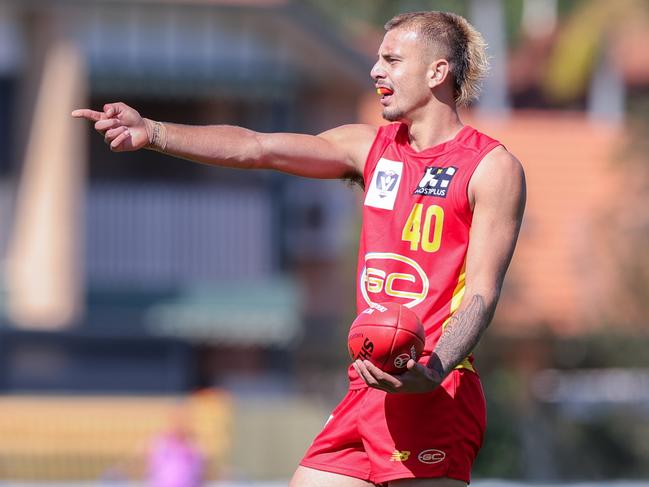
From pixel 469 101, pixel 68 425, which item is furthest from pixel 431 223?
pixel 68 425

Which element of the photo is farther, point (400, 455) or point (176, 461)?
point (176, 461)

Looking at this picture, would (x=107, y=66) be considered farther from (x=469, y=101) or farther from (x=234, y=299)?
(x=469, y=101)

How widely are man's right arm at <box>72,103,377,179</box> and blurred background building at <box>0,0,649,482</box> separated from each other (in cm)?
1030

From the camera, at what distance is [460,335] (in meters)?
4.66

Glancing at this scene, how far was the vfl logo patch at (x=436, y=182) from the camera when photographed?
496cm

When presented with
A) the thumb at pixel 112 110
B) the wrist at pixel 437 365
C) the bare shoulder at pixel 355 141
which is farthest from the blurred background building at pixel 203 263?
the wrist at pixel 437 365

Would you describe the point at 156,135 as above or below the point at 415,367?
above

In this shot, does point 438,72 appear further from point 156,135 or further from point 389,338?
point 389,338

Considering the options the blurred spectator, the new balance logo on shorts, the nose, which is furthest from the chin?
the blurred spectator

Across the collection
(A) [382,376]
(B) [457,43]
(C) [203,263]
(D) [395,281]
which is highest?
(B) [457,43]

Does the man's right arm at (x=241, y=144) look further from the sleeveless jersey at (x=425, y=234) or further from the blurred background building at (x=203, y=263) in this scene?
the blurred background building at (x=203, y=263)

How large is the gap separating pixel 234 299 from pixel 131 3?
4.01 meters

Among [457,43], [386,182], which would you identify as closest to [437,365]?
[386,182]

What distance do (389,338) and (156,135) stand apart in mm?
1230
